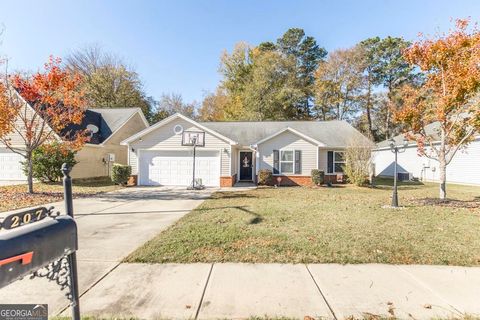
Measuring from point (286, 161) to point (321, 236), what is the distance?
11.4m

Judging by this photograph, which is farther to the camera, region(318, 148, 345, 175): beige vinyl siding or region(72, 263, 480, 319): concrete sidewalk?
region(318, 148, 345, 175): beige vinyl siding

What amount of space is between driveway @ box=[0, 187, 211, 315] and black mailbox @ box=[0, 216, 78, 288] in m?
1.79

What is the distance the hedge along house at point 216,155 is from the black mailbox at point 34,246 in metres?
14.0

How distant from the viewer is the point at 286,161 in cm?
1694

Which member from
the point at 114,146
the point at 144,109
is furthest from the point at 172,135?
the point at 144,109

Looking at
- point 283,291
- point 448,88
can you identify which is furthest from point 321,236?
point 448,88

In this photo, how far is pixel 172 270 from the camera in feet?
13.3

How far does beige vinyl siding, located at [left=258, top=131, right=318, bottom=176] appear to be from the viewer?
16.9 m

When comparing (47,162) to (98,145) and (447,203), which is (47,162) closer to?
(98,145)

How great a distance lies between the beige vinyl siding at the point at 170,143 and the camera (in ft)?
52.8

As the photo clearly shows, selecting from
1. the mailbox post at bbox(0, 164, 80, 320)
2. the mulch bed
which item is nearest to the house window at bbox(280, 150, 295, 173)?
the mulch bed

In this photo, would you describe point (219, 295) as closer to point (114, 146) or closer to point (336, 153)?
point (336, 153)

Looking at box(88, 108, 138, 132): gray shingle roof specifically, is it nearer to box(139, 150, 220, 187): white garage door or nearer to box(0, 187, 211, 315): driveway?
box(139, 150, 220, 187): white garage door

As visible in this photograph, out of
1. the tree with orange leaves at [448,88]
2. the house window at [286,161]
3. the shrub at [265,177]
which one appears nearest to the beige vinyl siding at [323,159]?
the house window at [286,161]
